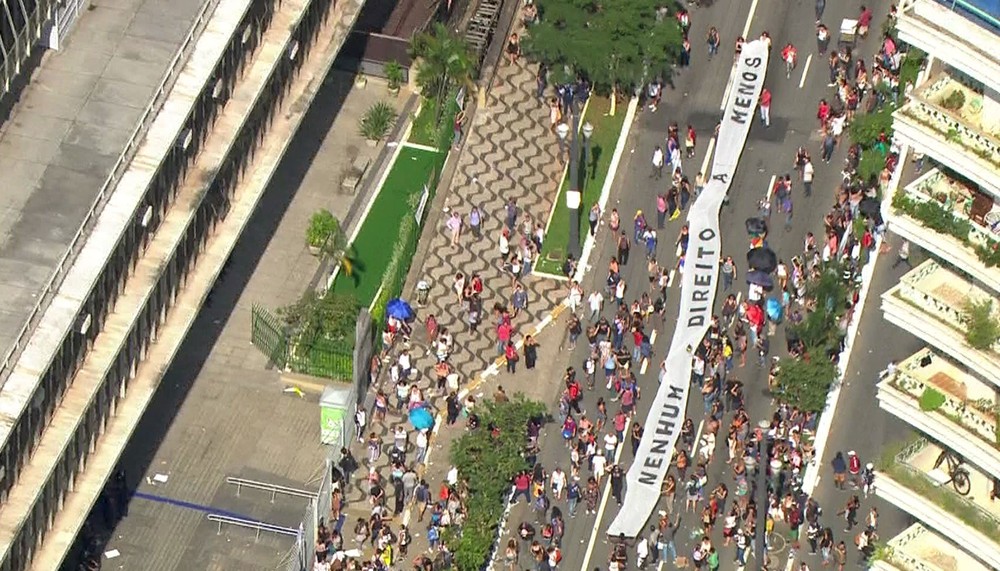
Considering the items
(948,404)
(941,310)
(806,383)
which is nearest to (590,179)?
(806,383)

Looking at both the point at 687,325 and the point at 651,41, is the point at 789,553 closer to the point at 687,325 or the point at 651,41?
the point at 687,325

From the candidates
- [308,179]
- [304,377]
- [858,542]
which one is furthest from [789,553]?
[308,179]

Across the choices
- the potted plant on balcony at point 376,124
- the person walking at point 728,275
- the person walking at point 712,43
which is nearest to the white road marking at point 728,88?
the person walking at point 712,43

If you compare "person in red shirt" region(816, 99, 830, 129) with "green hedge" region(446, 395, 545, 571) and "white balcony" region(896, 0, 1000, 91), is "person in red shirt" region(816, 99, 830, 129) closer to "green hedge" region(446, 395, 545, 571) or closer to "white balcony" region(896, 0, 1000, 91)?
"green hedge" region(446, 395, 545, 571)

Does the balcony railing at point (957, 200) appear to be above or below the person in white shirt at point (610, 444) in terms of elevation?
below

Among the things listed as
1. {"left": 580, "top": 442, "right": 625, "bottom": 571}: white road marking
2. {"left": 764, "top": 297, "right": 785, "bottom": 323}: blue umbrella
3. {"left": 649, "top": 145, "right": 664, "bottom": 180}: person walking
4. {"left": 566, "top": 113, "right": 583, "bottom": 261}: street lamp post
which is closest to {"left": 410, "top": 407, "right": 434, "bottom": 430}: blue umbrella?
{"left": 580, "top": 442, "right": 625, "bottom": 571}: white road marking

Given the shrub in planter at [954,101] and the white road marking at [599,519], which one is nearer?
the shrub in planter at [954,101]

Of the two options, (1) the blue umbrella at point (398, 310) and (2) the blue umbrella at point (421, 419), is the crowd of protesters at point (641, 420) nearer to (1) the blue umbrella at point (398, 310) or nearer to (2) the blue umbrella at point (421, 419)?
(1) the blue umbrella at point (398, 310)
